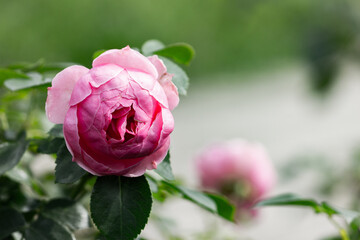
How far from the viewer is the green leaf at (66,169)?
14.3 inches

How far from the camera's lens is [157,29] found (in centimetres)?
381

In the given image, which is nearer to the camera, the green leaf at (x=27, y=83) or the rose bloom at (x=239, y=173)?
the green leaf at (x=27, y=83)

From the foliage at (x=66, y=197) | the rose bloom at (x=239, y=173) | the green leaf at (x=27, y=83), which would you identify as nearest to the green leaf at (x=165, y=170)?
the foliage at (x=66, y=197)

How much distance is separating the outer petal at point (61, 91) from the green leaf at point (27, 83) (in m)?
0.05

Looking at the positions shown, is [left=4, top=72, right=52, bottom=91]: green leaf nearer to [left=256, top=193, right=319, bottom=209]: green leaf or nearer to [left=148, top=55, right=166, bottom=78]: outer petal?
[left=148, top=55, right=166, bottom=78]: outer petal

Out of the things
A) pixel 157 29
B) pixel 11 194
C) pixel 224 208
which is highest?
pixel 224 208

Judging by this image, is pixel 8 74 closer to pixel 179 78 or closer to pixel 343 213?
pixel 179 78

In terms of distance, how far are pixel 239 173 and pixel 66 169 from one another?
2.00 ft

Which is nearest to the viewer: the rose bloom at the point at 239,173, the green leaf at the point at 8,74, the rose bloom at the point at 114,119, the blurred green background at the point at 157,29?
the rose bloom at the point at 114,119

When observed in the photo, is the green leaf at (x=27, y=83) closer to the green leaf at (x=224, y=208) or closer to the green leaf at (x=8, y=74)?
the green leaf at (x=8, y=74)

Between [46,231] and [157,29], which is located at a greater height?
[46,231]

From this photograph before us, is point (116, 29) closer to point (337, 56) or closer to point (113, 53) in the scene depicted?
point (337, 56)

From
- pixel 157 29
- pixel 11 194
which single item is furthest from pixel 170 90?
pixel 157 29

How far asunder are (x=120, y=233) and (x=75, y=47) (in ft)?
10.3
